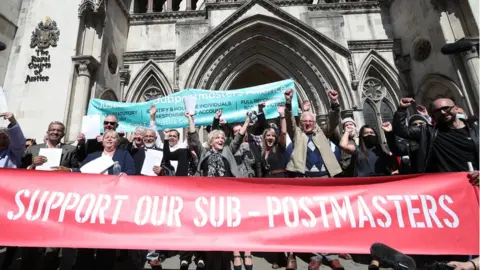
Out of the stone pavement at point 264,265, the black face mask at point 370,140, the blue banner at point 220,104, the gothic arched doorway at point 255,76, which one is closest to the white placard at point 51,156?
the stone pavement at point 264,265

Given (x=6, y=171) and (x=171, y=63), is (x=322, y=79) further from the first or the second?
(x=6, y=171)

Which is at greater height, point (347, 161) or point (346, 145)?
point (346, 145)

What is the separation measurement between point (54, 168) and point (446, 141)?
5.08 metres

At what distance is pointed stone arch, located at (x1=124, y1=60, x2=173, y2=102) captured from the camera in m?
12.5

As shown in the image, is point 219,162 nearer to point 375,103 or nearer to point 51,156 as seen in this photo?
point 51,156

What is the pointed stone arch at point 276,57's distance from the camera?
1225cm

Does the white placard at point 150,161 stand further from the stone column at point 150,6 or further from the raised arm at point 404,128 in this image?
the stone column at point 150,6

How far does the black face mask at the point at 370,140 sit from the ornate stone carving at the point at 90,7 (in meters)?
10.0

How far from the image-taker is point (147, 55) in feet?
42.1

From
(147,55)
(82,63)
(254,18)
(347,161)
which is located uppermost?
(254,18)

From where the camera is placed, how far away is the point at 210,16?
13.4 m

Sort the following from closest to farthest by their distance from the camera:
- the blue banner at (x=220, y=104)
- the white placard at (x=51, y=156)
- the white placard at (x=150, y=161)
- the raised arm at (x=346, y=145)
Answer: the white placard at (x=51, y=156), the raised arm at (x=346, y=145), the white placard at (x=150, y=161), the blue banner at (x=220, y=104)

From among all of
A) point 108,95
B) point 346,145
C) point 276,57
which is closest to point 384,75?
point 276,57

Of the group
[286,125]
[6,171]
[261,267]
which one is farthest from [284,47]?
[6,171]
